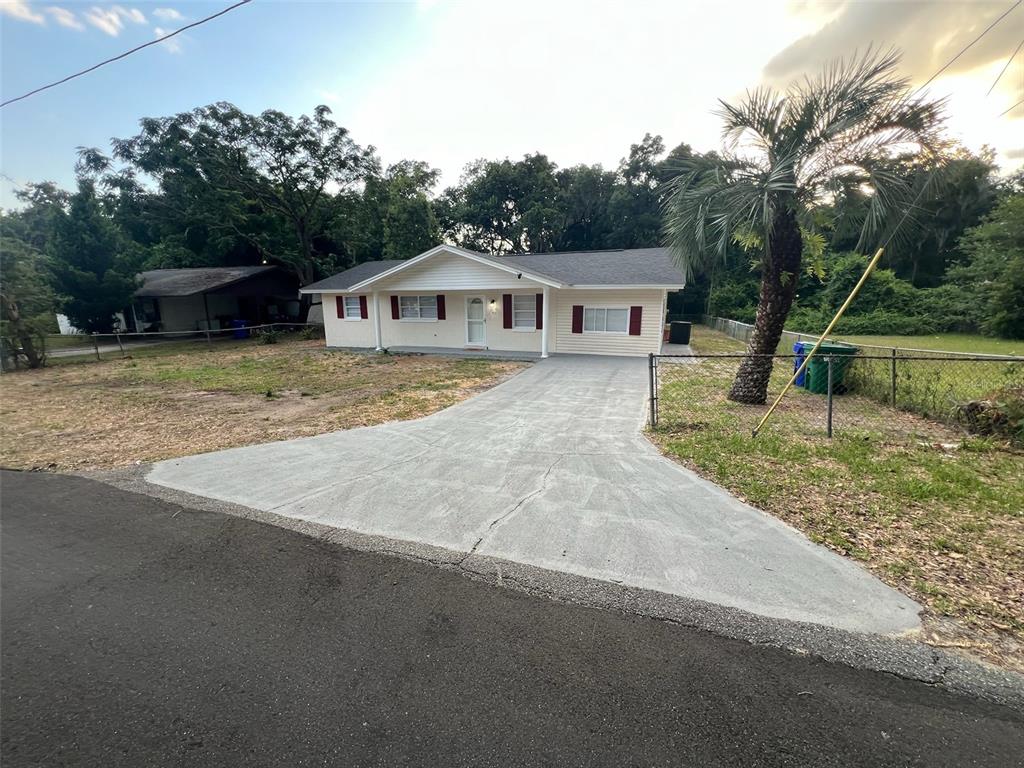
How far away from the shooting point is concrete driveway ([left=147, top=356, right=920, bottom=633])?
281cm

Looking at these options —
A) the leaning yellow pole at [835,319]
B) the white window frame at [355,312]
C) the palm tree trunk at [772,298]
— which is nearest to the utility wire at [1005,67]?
the leaning yellow pole at [835,319]

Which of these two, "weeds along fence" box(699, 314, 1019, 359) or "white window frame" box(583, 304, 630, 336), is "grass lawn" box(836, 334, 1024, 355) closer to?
"weeds along fence" box(699, 314, 1019, 359)

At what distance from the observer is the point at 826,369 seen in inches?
339

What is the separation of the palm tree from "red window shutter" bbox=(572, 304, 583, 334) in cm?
660

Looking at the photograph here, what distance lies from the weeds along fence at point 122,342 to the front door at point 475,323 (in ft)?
33.5

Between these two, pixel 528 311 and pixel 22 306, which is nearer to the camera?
pixel 22 306

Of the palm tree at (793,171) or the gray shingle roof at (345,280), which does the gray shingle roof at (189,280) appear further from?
the palm tree at (793,171)

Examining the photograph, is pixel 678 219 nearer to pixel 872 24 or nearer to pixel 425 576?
pixel 872 24

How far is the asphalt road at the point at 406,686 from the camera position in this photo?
1731 millimetres

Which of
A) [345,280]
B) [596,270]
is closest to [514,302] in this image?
[596,270]

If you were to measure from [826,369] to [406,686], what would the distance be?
9874 millimetres

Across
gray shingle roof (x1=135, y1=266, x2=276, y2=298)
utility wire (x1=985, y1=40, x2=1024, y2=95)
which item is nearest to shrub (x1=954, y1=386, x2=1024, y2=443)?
utility wire (x1=985, y1=40, x2=1024, y2=95)

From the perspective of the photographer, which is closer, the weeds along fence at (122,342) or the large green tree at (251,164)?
the weeds along fence at (122,342)

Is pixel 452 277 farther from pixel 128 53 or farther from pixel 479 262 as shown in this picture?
pixel 128 53
